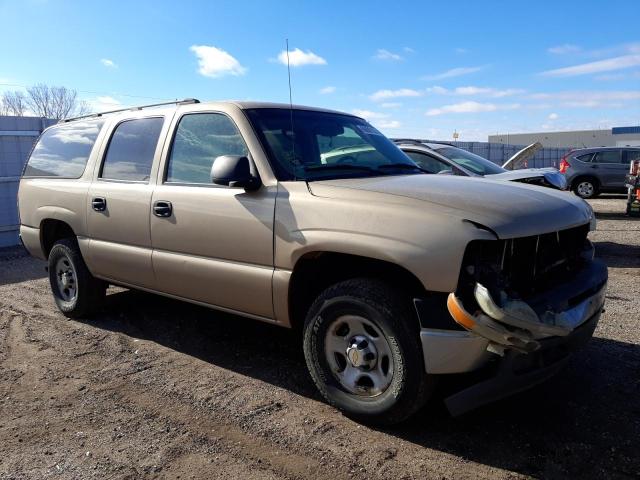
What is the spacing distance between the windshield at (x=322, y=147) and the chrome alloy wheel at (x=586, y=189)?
15074 mm

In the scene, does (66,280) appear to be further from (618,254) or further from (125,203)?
(618,254)

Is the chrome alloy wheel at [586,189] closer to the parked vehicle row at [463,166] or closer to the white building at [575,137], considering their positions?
the parked vehicle row at [463,166]

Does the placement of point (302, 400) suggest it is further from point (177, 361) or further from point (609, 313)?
point (609, 313)

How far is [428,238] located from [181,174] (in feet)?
7.23

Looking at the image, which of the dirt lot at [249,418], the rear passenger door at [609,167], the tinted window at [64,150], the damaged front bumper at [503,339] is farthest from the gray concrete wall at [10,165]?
the rear passenger door at [609,167]

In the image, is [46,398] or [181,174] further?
Result: [181,174]

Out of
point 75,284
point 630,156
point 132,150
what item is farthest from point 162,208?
point 630,156

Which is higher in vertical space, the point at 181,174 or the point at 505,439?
the point at 181,174

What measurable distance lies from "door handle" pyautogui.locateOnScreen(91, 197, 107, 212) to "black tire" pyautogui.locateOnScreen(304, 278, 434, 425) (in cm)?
237

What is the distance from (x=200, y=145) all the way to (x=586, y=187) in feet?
54.1

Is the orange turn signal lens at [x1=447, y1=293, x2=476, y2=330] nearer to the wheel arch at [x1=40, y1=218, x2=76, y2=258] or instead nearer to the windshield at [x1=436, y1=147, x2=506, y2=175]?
the wheel arch at [x1=40, y1=218, x2=76, y2=258]

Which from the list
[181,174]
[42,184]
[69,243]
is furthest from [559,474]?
[42,184]

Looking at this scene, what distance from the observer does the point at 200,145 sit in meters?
4.17

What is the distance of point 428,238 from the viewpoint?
284 centimetres
